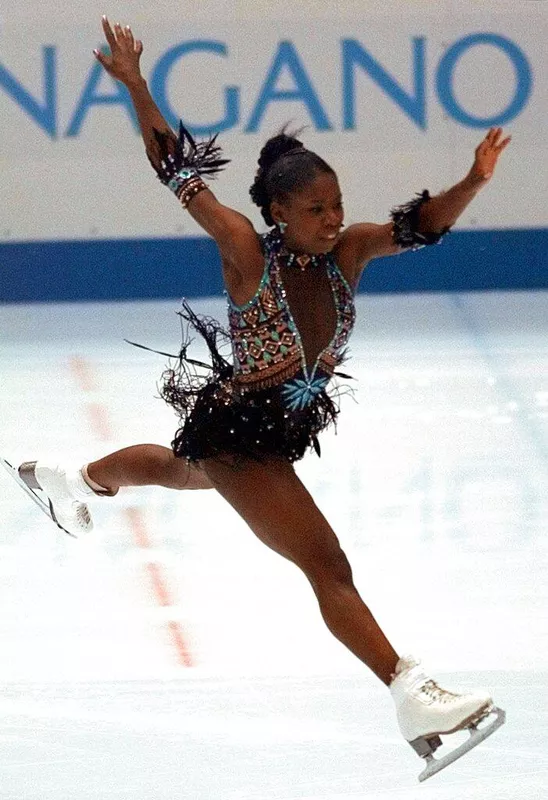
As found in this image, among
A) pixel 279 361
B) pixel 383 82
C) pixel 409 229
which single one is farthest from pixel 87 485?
pixel 383 82

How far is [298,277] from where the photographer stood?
332 centimetres

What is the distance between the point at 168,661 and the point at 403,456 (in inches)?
81.2

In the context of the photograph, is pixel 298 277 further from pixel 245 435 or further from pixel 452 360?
pixel 452 360

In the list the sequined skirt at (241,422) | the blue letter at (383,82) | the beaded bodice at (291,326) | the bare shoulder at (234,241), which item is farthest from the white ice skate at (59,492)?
the blue letter at (383,82)

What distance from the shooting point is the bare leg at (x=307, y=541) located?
121 inches

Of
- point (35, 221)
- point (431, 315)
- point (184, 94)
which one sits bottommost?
point (431, 315)

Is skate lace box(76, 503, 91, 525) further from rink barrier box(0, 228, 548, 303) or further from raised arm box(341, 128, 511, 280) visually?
rink barrier box(0, 228, 548, 303)

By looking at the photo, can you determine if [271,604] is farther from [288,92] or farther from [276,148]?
[288,92]

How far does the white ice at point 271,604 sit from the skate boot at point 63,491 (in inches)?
9.6

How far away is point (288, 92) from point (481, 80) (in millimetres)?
990

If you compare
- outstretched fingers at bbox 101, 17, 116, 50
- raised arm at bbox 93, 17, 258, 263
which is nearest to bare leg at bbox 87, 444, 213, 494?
raised arm at bbox 93, 17, 258, 263

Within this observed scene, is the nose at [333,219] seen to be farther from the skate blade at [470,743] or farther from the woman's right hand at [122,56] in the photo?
the skate blade at [470,743]

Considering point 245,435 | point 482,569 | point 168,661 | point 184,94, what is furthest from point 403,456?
point 184,94

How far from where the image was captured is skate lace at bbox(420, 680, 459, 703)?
2.92 meters
